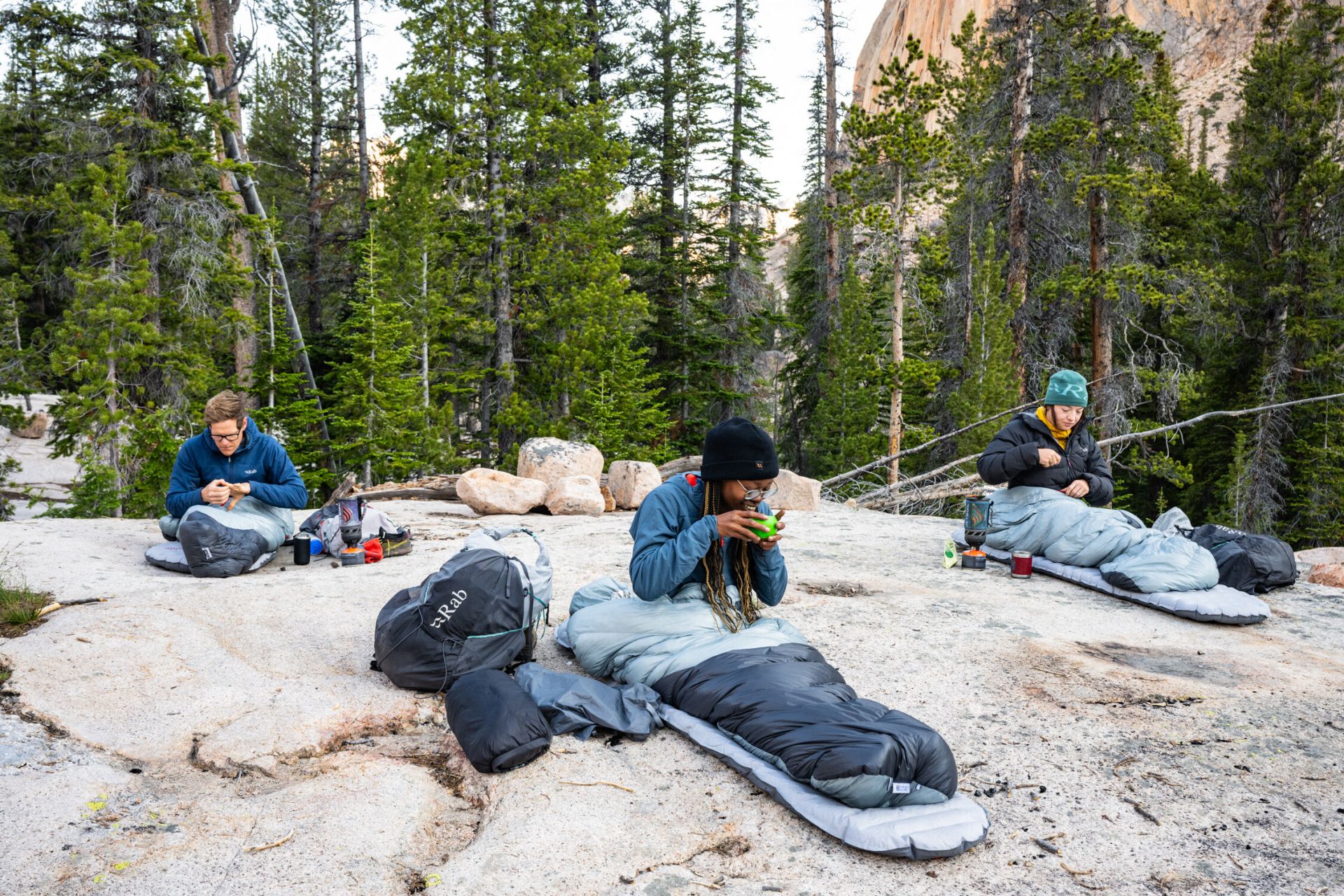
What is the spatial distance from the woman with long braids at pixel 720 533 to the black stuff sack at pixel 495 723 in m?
0.73

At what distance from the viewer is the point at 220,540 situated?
563 centimetres

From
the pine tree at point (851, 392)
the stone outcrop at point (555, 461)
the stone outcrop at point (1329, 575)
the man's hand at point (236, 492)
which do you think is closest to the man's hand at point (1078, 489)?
the stone outcrop at point (1329, 575)

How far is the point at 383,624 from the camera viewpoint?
154 inches

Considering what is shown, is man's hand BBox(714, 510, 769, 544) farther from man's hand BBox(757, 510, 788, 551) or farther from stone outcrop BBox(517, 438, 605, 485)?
stone outcrop BBox(517, 438, 605, 485)

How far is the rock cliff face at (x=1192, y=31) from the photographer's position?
53.0 metres

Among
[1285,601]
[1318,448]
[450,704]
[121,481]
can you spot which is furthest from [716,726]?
[1318,448]

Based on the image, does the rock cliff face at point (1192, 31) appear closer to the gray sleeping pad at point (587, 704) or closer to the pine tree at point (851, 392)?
the pine tree at point (851, 392)

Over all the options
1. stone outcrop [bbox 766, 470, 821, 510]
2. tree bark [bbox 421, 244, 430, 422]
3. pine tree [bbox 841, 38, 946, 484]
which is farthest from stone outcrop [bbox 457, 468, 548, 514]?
pine tree [bbox 841, 38, 946, 484]

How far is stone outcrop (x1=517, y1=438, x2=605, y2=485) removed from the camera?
34.1ft

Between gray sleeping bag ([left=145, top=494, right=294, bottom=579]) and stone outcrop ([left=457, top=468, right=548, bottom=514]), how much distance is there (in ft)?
10.4

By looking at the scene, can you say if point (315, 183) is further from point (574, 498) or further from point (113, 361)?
point (574, 498)

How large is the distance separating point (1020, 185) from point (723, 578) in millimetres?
14794

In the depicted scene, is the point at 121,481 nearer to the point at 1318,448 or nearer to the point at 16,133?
the point at 16,133

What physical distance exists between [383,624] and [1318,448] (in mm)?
19348
